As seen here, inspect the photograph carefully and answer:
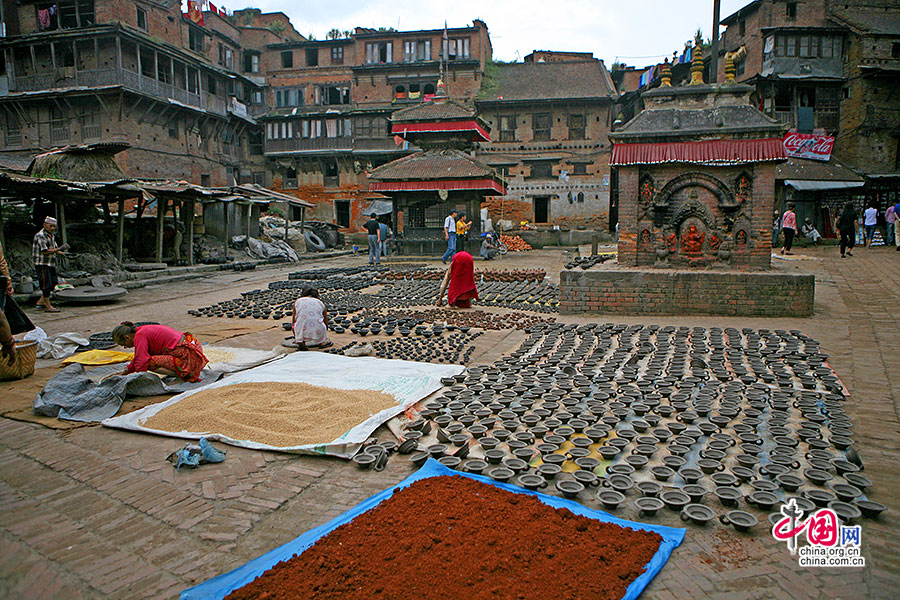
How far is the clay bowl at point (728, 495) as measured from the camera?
3.62 meters

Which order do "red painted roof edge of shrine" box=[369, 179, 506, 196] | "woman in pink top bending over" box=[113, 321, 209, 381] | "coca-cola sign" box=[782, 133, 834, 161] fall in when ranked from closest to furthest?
"woman in pink top bending over" box=[113, 321, 209, 381] < "red painted roof edge of shrine" box=[369, 179, 506, 196] < "coca-cola sign" box=[782, 133, 834, 161]

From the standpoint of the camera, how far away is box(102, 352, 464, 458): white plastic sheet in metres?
4.64

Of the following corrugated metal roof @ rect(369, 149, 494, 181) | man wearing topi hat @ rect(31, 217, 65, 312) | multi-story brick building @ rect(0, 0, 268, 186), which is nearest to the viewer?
man wearing topi hat @ rect(31, 217, 65, 312)

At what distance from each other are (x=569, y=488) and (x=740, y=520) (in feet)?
3.38

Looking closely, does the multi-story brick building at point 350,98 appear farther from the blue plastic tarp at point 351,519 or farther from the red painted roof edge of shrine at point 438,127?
the blue plastic tarp at point 351,519

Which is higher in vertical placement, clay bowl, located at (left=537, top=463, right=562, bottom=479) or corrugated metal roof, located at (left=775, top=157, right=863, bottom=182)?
corrugated metal roof, located at (left=775, top=157, right=863, bottom=182)

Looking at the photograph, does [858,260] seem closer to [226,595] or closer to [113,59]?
[226,595]

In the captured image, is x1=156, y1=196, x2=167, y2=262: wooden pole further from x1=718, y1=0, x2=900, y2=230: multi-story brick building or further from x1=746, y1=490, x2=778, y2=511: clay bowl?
x1=718, y1=0, x2=900, y2=230: multi-story brick building

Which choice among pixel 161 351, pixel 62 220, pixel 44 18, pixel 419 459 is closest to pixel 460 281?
pixel 161 351

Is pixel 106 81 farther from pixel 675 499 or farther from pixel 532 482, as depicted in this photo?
pixel 675 499

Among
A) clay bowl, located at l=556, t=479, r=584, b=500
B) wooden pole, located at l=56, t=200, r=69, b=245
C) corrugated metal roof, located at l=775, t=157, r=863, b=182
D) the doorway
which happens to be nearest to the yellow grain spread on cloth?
clay bowl, located at l=556, t=479, r=584, b=500

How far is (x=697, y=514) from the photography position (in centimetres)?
346

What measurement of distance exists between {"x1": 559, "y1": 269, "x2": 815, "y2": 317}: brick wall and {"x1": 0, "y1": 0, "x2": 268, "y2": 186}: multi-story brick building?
29.7m

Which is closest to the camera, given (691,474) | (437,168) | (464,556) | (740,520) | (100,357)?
(464,556)
